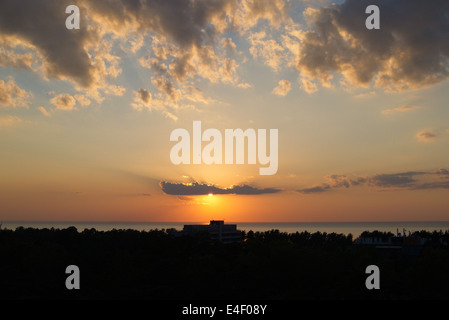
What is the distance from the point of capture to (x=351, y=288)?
37062 mm

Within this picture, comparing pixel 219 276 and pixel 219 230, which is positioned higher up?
pixel 219 276

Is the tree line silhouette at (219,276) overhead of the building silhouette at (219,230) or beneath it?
overhead

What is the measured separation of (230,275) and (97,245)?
21.6 m

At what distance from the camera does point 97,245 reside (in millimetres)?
52125

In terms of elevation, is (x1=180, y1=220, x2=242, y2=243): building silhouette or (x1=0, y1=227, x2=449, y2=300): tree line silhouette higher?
(x1=0, y1=227, x2=449, y2=300): tree line silhouette

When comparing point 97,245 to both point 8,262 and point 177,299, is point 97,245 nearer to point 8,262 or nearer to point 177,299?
point 8,262

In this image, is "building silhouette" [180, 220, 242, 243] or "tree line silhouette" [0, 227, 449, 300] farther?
"building silhouette" [180, 220, 242, 243]

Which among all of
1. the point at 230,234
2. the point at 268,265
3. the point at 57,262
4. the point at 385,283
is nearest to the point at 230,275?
the point at 268,265

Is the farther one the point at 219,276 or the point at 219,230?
the point at 219,230

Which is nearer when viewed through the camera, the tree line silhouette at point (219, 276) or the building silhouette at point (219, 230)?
the tree line silhouette at point (219, 276)
